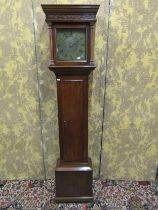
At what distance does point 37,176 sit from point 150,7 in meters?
1.84

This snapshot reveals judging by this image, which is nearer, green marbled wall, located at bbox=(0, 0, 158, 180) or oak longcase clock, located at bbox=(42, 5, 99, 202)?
oak longcase clock, located at bbox=(42, 5, 99, 202)

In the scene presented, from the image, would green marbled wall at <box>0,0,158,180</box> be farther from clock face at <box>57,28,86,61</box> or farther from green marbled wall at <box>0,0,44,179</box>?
clock face at <box>57,28,86,61</box>

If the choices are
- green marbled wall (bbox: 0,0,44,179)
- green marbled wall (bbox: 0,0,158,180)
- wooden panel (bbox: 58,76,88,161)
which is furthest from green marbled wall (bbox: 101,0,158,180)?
green marbled wall (bbox: 0,0,44,179)

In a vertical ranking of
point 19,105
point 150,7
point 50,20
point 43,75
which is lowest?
point 19,105

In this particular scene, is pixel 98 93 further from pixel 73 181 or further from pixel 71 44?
pixel 73 181

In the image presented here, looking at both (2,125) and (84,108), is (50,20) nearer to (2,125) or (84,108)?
(84,108)

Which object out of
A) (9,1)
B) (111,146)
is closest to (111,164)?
(111,146)

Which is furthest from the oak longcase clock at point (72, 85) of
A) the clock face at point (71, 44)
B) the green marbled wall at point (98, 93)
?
the green marbled wall at point (98, 93)

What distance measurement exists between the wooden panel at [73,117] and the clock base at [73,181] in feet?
0.22

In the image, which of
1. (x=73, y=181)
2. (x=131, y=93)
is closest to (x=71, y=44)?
(x=131, y=93)

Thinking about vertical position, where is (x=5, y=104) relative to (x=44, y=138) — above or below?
above

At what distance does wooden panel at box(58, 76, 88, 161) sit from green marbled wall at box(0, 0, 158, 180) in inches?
9.4

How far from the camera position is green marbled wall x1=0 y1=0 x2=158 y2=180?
182cm

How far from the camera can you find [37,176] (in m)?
2.34
